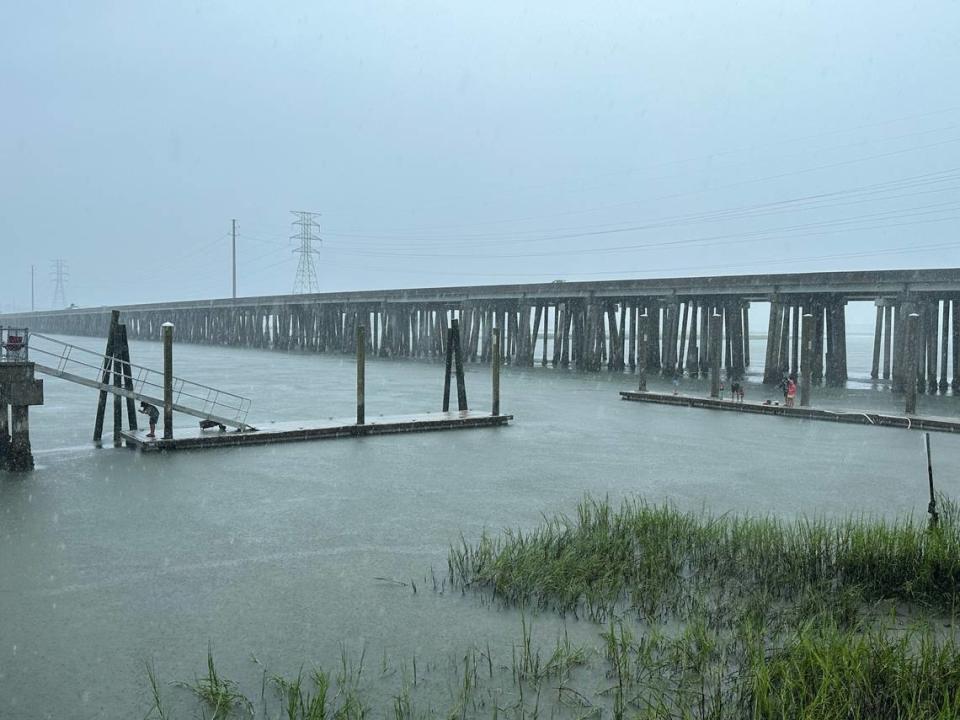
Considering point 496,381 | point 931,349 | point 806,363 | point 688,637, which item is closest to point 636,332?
point 931,349

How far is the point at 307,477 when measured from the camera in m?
14.3

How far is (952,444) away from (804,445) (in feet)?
9.39

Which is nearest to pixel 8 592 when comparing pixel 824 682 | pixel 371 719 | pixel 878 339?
pixel 371 719

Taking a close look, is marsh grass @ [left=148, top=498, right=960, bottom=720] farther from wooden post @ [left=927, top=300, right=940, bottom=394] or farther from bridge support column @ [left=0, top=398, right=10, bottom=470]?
wooden post @ [left=927, top=300, right=940, bottom=394]

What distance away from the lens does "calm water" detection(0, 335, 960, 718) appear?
23.0ft

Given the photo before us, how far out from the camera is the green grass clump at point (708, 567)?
7781 mm

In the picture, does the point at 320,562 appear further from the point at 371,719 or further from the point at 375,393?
the point at 375,393

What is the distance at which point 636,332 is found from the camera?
48.3 meters

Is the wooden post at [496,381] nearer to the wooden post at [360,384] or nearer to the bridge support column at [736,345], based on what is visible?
the wooden post at [360,384]

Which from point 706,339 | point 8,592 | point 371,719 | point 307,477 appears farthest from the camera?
point 706,339

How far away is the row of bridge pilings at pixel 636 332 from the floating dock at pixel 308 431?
8.84 m

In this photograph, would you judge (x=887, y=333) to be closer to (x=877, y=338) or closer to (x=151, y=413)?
(x=877, y=338)

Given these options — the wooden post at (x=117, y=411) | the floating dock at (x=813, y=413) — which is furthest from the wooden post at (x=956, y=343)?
the wooden post at (x=117, y=411)

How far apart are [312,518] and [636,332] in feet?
127
